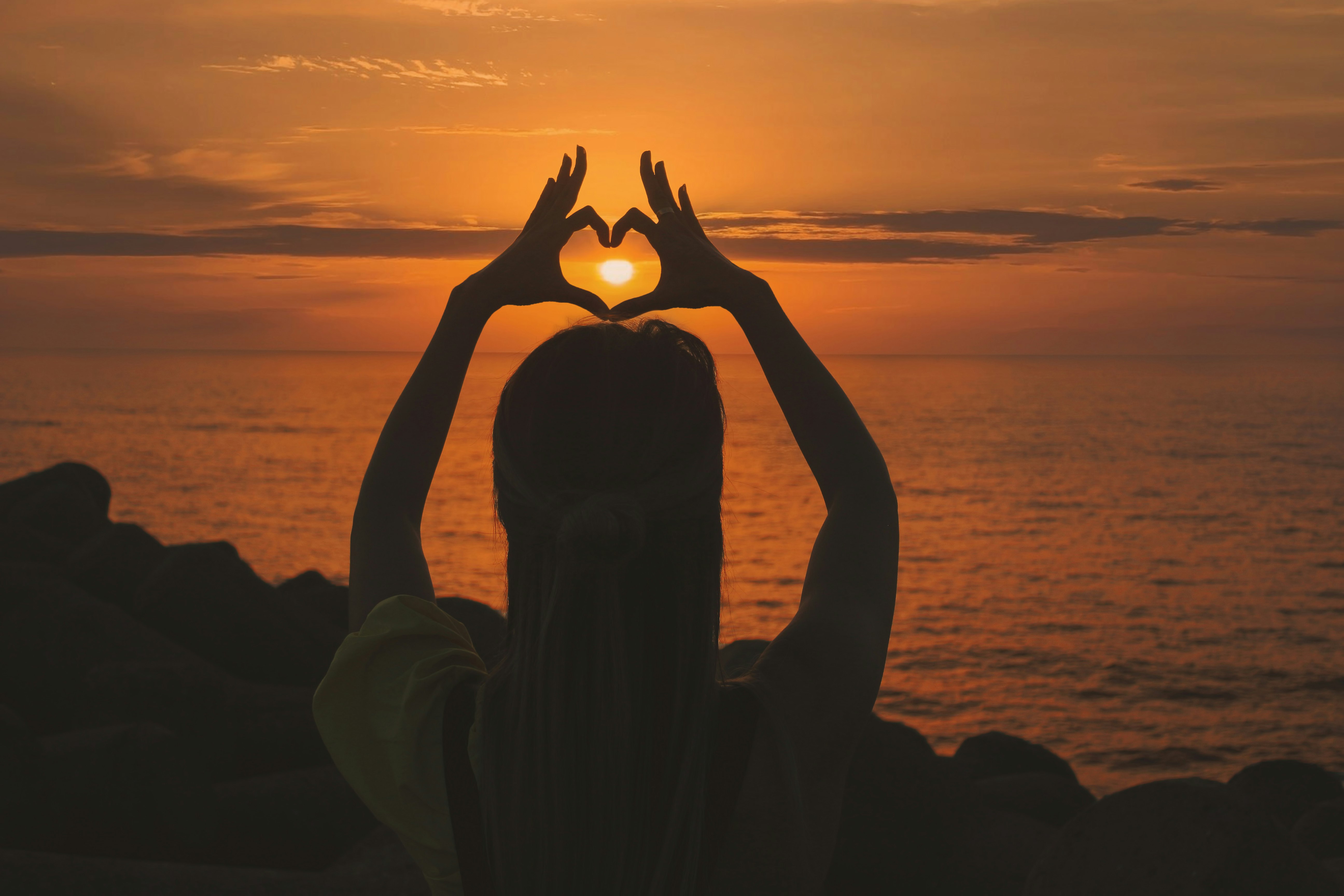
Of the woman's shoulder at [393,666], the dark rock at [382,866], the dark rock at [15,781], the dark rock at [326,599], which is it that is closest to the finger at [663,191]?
the woman's shoulder at [393,666]

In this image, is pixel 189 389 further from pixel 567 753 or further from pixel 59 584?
pixel 567 753

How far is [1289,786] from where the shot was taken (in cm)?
786

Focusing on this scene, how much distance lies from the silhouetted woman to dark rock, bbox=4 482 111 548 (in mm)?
12452

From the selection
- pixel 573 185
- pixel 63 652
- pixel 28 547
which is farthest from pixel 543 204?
pixel 28 547

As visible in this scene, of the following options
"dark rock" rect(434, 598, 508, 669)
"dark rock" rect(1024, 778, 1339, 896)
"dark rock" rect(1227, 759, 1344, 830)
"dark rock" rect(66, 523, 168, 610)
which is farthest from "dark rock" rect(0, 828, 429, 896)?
"dark rock" rect(1227, 759, 1344, 830)

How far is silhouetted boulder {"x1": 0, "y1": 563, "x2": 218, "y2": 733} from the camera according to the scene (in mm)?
7621

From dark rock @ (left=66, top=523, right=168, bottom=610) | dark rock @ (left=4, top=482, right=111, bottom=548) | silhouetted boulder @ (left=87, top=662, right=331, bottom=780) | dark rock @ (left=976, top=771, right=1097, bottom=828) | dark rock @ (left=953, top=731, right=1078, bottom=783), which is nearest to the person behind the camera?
silhouetted boulder @ (left=87, top=662, right=331, bottom=780)

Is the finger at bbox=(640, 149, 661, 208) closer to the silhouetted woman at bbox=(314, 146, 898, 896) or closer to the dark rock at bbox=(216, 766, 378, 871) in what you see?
the silhouetted woman at bbox=(314, 146, 898, 896)

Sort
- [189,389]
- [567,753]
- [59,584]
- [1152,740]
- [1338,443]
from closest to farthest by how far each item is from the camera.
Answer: [567,753]
[59,584]
[1152,740]
[1338,443]
[189,389]

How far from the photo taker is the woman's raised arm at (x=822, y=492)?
147cm

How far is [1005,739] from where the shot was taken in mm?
8797

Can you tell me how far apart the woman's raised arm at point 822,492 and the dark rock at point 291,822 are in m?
5.06

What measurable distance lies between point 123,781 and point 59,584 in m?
3.54

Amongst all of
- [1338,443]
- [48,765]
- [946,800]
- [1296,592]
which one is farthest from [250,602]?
[1338,443]
